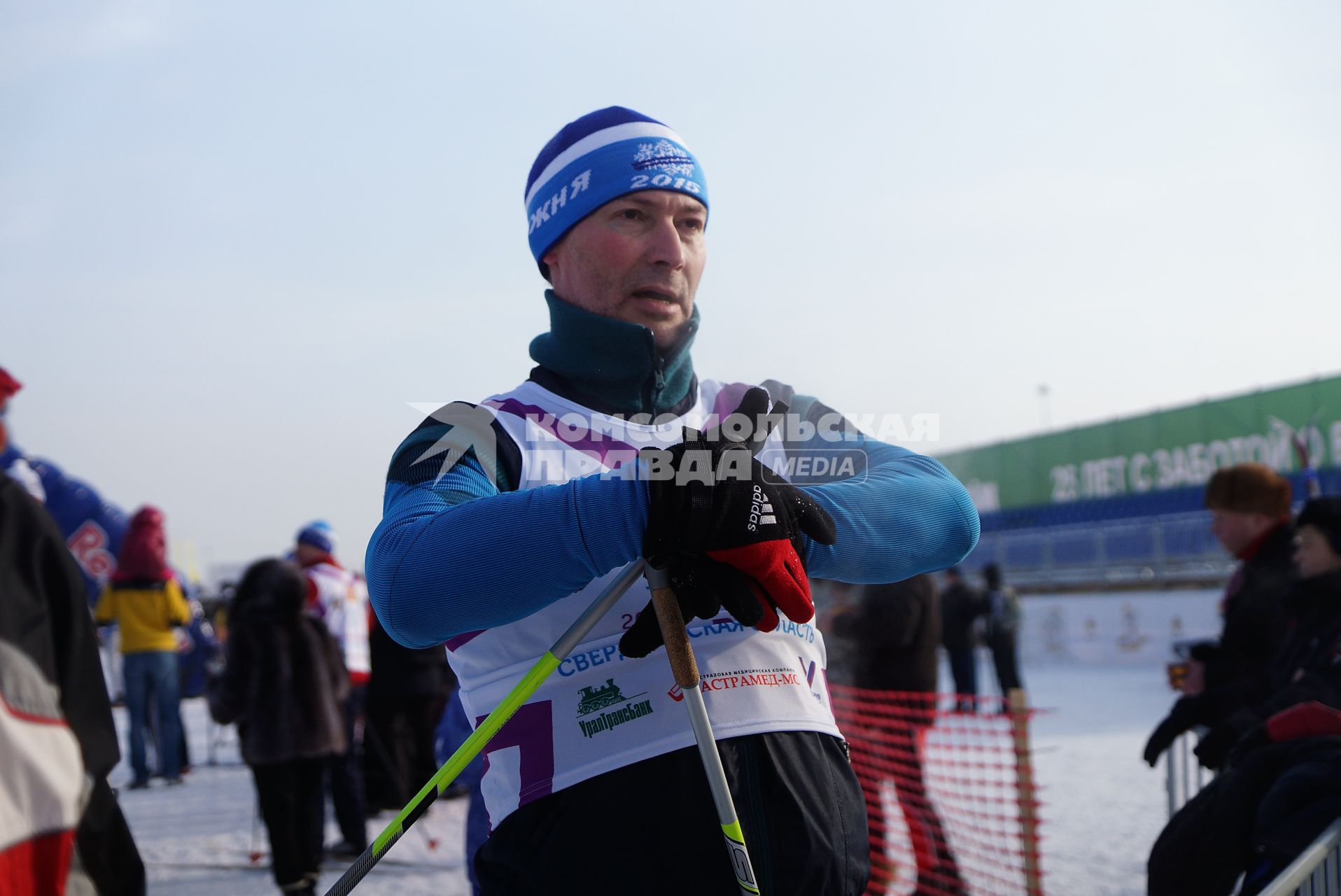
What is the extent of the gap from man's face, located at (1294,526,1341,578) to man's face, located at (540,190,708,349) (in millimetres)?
2945

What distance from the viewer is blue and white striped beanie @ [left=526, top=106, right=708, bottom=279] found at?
1.72 metres

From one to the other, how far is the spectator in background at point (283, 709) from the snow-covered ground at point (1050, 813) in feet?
1.58

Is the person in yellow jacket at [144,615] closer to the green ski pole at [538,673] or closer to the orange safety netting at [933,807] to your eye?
the orange safety netting at [933,807]

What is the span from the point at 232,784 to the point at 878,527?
9.28 meters

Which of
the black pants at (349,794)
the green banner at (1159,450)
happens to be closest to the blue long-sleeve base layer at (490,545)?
the black pants at (349,794)

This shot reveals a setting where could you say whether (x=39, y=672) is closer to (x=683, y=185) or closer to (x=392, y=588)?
(x=392, y=588)

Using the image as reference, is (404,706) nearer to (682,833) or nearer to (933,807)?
(933,807)

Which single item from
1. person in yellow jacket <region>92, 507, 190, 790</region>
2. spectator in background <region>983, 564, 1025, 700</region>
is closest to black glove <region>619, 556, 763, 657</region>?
person in yellow jacket <region>92, 507, 190, 790</region>

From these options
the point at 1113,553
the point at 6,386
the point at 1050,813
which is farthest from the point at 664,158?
the point at 1113,553

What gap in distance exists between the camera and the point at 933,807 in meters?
4.75

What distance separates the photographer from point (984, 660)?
1947cm

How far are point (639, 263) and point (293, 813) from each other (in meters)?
4.64

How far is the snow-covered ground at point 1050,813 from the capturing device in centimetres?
557

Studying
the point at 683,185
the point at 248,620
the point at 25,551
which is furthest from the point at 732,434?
the point at 248,620
